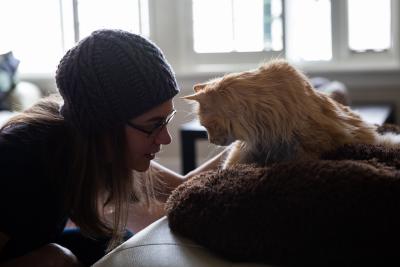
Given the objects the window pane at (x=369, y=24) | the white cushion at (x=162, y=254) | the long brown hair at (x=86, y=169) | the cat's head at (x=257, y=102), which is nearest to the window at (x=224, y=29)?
the window pane at (x=369, y=24)

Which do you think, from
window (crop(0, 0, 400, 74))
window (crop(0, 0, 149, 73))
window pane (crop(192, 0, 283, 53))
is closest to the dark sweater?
window (crop(0, 0, 400, 74))

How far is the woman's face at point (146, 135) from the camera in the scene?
1.00 m

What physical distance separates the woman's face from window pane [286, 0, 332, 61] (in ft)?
7.71

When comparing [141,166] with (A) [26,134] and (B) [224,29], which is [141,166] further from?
(B) [224,29]

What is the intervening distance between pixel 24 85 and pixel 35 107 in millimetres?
2473

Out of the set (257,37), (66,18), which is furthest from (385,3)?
(66,18)

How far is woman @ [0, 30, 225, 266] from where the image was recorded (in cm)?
94

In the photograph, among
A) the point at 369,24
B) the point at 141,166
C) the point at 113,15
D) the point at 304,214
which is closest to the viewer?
the point at 304,214

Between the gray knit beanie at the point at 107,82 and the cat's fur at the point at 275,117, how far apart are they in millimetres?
94

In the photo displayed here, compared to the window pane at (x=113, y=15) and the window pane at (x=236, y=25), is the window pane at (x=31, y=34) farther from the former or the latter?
the window pane at (x=236, y=25)

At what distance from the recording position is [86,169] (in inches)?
39.2

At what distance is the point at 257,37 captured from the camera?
11.0ft

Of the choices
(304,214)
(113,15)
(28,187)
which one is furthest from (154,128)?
(113,15)

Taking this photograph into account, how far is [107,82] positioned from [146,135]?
128mm
